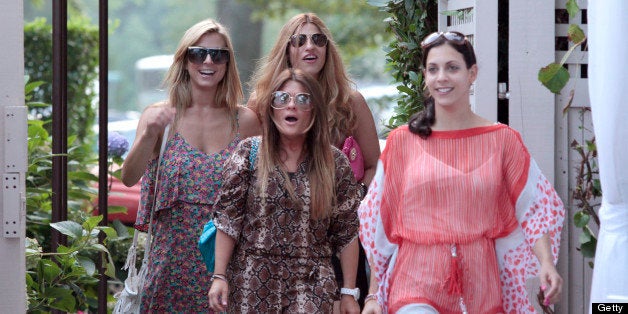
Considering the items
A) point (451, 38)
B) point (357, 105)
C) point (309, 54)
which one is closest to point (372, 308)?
point (451, 38)

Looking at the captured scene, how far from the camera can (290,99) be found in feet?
14.6

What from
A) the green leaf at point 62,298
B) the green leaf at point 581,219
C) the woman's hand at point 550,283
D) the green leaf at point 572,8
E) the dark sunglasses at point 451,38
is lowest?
the green leaf at point 62,298

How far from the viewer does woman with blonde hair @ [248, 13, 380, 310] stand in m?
5.18

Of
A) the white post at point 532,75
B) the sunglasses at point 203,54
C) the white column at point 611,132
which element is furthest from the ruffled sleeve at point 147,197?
the white column at point 611,132

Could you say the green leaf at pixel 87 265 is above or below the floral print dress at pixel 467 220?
below

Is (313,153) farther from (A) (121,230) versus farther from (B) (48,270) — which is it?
(A) (121,230)

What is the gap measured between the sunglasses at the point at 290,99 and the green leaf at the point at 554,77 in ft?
3.49

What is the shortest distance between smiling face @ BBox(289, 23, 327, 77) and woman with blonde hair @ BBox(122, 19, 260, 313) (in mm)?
316

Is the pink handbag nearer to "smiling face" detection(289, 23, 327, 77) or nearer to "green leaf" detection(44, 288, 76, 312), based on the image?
"smiling face" detection(289, 23, 327, 77)

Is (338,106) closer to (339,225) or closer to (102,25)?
(339,225)

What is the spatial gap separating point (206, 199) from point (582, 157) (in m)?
1.66

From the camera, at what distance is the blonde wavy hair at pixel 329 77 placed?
5.17 m

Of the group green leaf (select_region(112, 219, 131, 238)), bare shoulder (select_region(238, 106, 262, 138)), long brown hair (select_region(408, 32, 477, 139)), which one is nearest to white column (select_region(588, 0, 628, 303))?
long brown hair (select_region(408, 32, 477, 139))

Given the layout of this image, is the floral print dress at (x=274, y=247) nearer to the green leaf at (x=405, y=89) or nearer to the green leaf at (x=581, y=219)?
the green leaf at (x=581, y=219)
